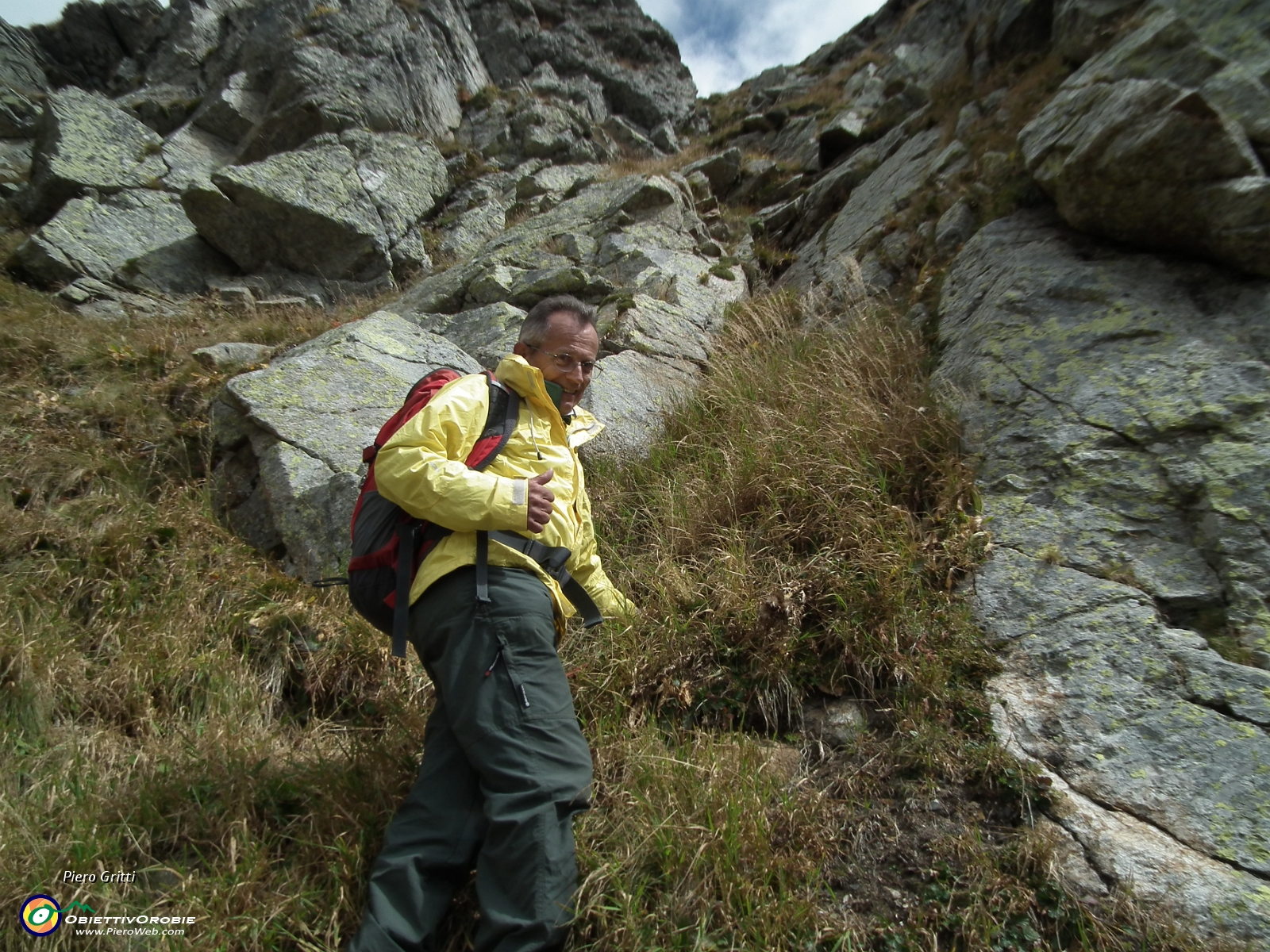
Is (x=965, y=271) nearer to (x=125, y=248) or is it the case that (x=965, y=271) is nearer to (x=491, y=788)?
(x=491, y=788)

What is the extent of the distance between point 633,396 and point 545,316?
320cm

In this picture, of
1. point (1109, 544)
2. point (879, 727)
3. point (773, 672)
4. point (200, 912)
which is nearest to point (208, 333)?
point (200, 912)

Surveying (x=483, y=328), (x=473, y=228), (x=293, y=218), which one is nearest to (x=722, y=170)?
(x=473, y=228)

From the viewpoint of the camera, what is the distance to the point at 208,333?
26.7ft

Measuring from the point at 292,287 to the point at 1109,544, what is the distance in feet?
37.8

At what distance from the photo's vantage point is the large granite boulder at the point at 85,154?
1133 centimetres

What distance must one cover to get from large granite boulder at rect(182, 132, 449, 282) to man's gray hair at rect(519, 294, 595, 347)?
943 cm

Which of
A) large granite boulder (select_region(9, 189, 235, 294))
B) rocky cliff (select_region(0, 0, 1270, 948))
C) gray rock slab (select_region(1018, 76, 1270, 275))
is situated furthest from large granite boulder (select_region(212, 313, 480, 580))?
large granite boulder (select_region(9, 189, 235, 294))

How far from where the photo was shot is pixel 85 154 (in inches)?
463

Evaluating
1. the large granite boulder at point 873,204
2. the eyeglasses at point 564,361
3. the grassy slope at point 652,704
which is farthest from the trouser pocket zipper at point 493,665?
the large granite boulder at point 873,204

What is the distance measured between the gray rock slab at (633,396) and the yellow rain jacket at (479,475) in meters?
2.68

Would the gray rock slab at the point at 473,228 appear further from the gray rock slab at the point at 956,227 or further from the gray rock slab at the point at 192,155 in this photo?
the gray rock slab at the point at 956,227

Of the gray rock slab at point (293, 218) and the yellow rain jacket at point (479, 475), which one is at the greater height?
the gray rock slab at point (293, 218)

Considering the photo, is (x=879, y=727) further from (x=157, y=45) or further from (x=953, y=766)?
(x=157, y=45)
